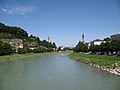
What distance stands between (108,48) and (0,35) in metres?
58.0

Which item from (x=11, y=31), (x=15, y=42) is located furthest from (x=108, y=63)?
(x=11, y=31)

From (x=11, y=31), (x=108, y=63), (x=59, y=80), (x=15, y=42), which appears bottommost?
(x=59, y=80)

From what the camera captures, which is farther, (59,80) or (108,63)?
(108,63)

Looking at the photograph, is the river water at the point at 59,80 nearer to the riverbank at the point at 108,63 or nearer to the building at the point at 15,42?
the riverbank at the point at 108,63

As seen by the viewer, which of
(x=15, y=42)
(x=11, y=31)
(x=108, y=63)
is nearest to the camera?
(x=108, y=63)

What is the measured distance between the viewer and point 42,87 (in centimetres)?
1511

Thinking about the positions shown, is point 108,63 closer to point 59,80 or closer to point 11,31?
point 59,80

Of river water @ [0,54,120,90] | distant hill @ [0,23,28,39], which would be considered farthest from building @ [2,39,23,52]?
river water @ [0,54,120,90]

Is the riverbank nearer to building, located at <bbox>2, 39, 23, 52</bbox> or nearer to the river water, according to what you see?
the river water

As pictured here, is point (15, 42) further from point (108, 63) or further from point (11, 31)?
point (108, 63)

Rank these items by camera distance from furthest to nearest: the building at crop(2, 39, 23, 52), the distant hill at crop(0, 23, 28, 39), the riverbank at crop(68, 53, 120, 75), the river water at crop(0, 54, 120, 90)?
the distant hill at crop(0, 23, 28, 39)
the building at crop(2, 39, 23, 52)
the riverbank at crop(68, 53, 120, 75)
the river water at crop(0, 54, 120, 90)

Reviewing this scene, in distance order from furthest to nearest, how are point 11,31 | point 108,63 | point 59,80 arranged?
point 11,31 → point 108,63 → point 59,80

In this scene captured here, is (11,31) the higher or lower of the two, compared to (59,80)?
higher

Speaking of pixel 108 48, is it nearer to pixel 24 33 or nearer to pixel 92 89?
pixel 92 89
